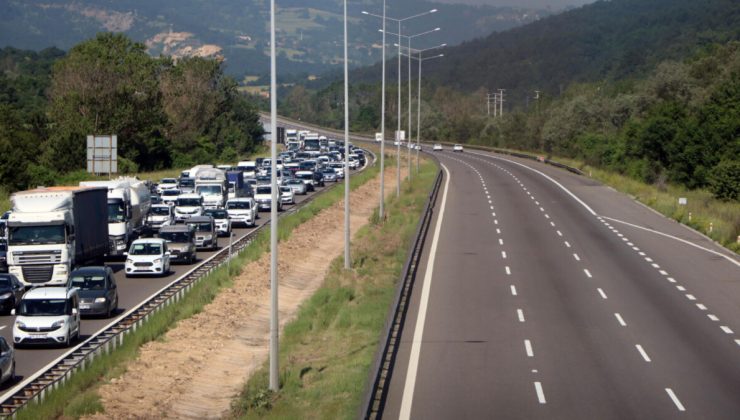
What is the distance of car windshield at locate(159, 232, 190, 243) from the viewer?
156 feet

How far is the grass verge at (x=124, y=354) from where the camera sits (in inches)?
845

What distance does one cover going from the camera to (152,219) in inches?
2311

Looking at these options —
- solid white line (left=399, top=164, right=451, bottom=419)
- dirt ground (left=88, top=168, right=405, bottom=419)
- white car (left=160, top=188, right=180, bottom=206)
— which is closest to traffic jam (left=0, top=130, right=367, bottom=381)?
white car (left=160, top=188, right=180, bottom=206)

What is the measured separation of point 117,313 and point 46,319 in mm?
5821

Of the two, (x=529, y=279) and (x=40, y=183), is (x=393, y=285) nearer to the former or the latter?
(x=529, y=279)

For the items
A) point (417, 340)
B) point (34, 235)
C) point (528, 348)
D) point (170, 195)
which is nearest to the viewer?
point (528, 348)

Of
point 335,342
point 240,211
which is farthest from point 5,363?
point 240,211

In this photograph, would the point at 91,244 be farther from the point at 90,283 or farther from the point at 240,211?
the point at 240,211

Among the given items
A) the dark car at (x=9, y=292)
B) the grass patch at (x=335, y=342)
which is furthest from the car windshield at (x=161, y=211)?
the dark car at (x=9, y=292)

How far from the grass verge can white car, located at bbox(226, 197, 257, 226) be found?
9.29 metres

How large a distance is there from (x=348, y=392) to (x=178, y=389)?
4730 millimetres

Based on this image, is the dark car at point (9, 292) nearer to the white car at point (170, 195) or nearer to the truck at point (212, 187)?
the truck at point (212, 187)

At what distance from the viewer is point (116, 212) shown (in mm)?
50031

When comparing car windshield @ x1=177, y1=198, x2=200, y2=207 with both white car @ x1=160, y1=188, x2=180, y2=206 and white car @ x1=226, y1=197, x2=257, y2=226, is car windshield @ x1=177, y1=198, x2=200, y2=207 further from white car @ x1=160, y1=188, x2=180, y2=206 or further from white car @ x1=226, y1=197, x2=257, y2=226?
white car @ x1=160, y1=188, x2=180, y2=206
